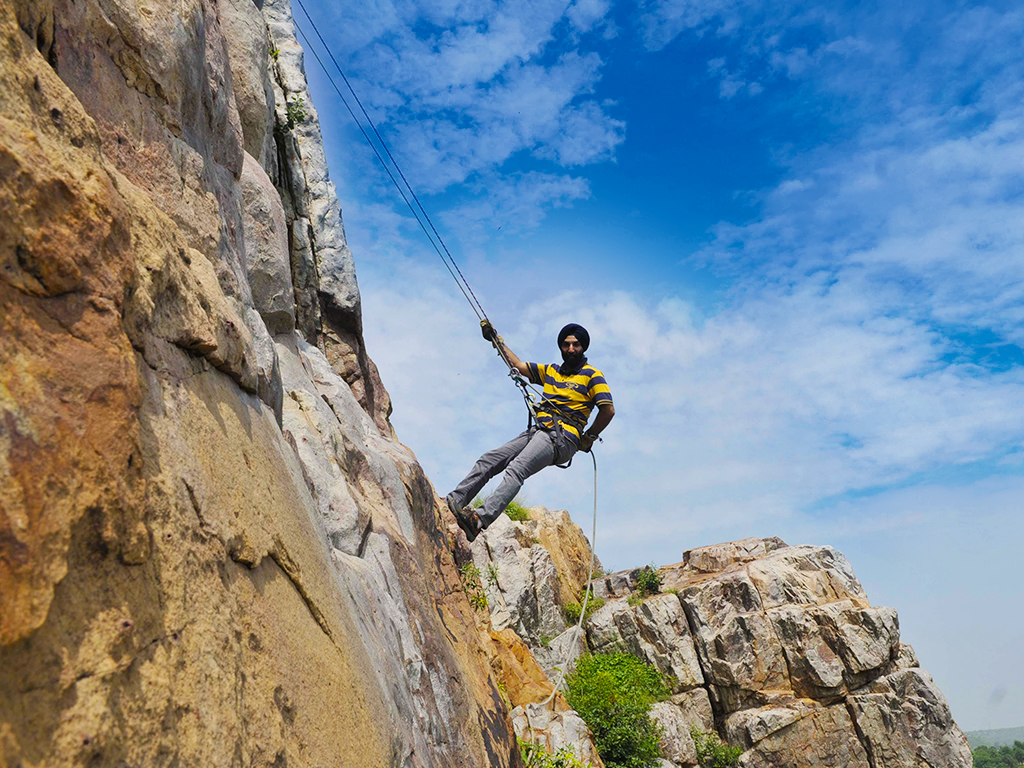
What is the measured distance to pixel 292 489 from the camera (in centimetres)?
411

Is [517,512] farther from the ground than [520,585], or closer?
farther from the ground

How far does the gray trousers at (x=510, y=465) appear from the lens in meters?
9.05

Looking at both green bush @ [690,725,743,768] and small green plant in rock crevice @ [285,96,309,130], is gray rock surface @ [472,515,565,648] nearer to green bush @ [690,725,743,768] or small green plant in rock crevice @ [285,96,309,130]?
green bush @ [690,725,743,768]

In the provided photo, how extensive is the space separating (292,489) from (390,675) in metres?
1.63

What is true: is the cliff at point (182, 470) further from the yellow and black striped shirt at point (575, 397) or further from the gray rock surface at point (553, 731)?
the gray rock surface at point (553, 731)

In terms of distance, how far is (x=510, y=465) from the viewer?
9.12 metres

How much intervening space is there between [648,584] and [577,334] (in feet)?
64.8

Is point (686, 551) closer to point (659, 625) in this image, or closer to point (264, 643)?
point (659, 625)

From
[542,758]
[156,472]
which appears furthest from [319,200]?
[542,758]

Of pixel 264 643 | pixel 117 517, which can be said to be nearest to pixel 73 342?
pixel 117 517

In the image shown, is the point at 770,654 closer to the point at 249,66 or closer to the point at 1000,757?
the point at 249,66

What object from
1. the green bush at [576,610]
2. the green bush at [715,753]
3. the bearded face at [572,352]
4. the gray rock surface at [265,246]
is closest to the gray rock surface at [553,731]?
the bearded face at [572,352]

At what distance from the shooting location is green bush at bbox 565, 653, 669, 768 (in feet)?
60.5

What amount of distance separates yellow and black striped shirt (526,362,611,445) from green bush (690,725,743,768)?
17008 mm
